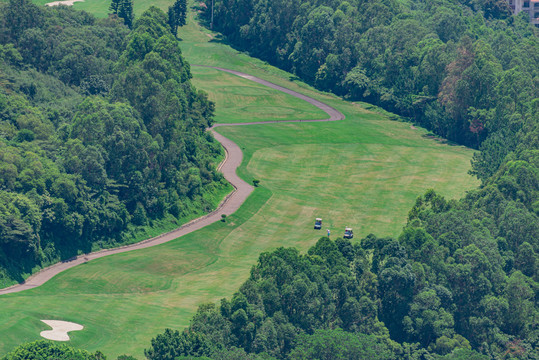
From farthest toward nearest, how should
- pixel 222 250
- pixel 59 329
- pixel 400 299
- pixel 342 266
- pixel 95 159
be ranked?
pixel 95 159 < pixel 222 250 < pixel 400 299 < pixel 342 266 < pixel 59 329

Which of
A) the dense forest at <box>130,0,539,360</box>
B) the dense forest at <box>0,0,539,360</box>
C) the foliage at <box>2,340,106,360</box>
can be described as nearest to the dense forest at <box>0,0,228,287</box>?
the dense forest at <box>0,0,539,360</box>

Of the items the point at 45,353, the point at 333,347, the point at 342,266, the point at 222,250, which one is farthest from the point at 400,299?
the point at 45,353

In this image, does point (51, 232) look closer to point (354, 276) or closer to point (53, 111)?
point (53, 111)

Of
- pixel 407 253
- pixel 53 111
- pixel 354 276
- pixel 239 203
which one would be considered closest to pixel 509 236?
pixel 407 253

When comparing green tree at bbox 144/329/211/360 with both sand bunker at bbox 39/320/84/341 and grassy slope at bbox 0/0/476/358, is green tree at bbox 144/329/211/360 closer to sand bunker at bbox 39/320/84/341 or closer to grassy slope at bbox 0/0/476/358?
grassy slope at bbox 0/0/476/358

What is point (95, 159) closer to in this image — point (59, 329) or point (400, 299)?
point (59, 329)

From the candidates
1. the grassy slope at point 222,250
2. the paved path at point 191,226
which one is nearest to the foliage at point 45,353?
the grassy slope at point 222,250

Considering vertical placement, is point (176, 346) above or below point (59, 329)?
above
